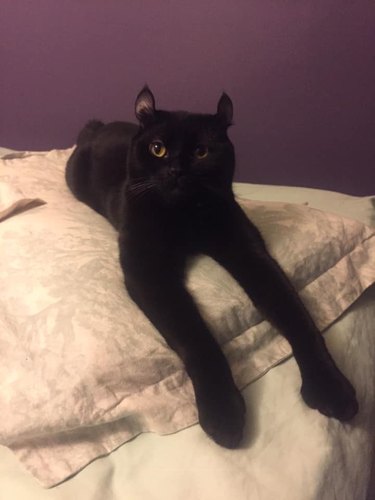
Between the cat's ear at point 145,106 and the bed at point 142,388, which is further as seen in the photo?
the cat's ear at point 145,106

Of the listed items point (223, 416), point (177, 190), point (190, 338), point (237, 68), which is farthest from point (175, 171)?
point (237, 68)

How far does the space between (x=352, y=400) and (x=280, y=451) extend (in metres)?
0.14

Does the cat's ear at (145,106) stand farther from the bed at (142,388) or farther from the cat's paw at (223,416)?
the cat's paw at (223,416)

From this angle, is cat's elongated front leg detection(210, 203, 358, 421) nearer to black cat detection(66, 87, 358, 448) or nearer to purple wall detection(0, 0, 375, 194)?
black cat detection(66, 87, 358, 448)

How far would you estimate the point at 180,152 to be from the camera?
83 centimetres

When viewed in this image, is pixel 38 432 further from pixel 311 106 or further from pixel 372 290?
pixel 311 106

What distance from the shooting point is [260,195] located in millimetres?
1310

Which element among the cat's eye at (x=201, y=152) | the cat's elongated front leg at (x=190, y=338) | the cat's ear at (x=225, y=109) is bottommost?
the cat's elongated front leg at (x=190, y=338)

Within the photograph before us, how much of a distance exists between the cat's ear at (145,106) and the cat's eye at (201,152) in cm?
12

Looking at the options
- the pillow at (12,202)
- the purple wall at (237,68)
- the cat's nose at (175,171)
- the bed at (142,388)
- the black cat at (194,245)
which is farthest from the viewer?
the purple wall at (237,68)

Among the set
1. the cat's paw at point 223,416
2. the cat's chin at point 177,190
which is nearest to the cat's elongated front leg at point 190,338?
the cat's paw at point 223,416

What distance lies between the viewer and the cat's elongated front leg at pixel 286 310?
65 centimetres

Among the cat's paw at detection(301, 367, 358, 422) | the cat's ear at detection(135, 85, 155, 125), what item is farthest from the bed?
the cat's ear at detection(135, 85, 155, 125)

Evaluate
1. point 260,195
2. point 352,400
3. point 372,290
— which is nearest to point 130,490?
point 352,400
